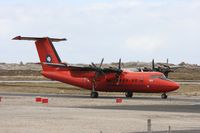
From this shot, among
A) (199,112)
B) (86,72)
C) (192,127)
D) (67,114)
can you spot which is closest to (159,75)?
(86,72)

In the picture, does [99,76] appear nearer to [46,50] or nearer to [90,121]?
[46,50]

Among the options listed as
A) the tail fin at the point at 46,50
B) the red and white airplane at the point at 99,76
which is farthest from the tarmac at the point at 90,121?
the tail fin at the point at 46,50

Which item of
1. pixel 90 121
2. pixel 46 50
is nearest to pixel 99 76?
pixel 46 50

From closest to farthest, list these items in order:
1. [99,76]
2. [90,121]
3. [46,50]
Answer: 1. [90,121]
2. [99,76]
3. [46,50]

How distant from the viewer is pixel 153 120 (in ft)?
98.7

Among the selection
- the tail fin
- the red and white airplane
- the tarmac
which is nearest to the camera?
the tarmac

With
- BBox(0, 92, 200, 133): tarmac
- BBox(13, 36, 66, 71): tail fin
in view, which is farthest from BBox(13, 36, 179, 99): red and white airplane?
BBox(0, 92, 200, 133): tarmac

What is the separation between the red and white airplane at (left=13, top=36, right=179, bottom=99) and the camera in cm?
5656

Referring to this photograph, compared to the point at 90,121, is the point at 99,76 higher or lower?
higher

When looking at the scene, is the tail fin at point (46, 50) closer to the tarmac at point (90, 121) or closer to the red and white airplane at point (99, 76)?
the red and white airplane at point (99, 76)

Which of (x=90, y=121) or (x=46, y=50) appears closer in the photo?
(x=90, y=121)

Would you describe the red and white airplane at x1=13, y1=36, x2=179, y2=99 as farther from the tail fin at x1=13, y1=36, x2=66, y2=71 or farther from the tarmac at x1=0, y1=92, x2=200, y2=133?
the tarmac at x1=0, y1=92, x2=200, y2=133

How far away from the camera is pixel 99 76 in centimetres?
5962

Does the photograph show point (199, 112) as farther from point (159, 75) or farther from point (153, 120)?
point (159, 75)
